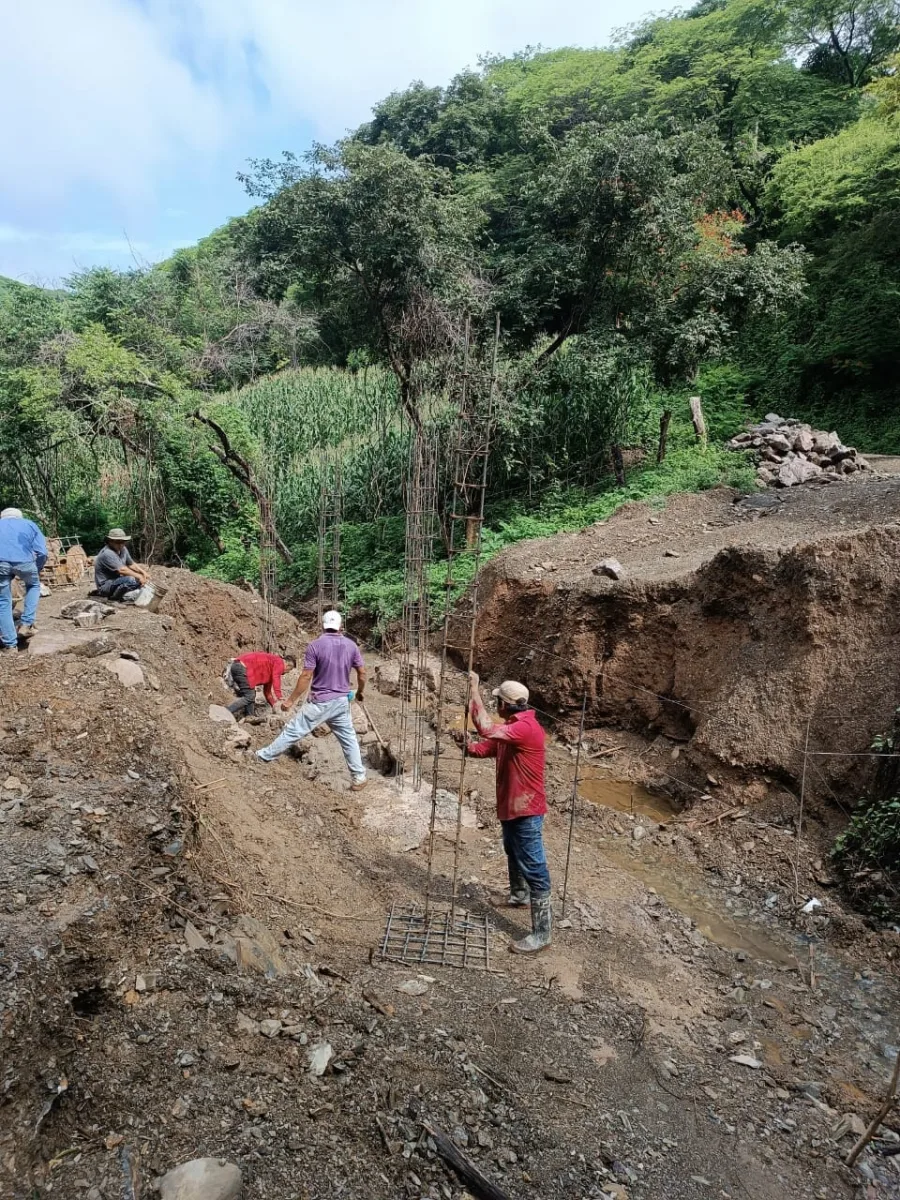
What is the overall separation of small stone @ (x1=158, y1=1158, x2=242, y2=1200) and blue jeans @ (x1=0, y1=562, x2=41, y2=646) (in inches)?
181

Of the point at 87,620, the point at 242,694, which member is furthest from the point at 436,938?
the point at 87,620

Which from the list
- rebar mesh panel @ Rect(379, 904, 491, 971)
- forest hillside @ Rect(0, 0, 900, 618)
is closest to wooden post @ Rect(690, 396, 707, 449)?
forest hillside @ Rect(0, 0, 900, 618)

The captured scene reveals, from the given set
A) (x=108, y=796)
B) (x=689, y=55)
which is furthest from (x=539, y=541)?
(x=689, y=55)

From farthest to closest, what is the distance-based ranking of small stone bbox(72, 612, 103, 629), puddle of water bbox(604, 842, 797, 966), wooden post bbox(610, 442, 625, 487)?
wooden post bbox(610, 442, 625, 487) < small stone bbox(72, 612, 103, 629) < puddle of water bbox(604, 842, 797, 966)

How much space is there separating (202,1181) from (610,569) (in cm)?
670

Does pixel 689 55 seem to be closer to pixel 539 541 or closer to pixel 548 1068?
A: pixel 539 541

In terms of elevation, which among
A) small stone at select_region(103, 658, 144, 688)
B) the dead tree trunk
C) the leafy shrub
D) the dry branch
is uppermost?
the dead tree trunk

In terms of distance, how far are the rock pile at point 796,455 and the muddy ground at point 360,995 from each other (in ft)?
19.2

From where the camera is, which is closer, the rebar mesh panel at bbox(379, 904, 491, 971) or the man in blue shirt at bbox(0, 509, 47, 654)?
the rebar mesh panel at bbox(379, 904, 491, 971)

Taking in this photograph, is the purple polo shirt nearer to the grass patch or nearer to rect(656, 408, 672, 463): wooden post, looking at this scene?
the grass patch

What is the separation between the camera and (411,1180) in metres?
2.28

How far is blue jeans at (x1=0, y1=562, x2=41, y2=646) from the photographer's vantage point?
5484 millimetres

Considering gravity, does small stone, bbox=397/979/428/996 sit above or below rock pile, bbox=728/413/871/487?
below

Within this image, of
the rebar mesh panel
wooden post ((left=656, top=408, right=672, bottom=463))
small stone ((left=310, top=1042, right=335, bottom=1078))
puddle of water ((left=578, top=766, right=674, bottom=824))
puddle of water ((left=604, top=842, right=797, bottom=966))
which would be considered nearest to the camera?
small stone ((left=310, top=1042, right=335, bottom=1078))
